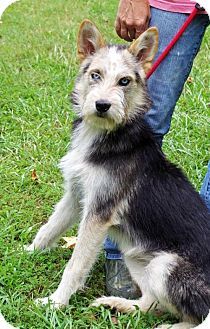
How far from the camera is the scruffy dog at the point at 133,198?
4.15 metres

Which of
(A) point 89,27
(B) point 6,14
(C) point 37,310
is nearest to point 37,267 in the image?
(C) point 37,310

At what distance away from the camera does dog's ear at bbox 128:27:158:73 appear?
165 inches

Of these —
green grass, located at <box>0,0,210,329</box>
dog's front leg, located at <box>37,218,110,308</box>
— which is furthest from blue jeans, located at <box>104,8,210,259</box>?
green grass, located at <box>0,0,210,329</box>

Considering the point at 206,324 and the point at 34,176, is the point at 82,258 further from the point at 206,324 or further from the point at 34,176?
the point at 34,176

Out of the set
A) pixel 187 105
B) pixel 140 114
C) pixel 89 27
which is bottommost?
pixel 187 105

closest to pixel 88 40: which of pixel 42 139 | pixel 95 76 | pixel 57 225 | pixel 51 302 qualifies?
pixel 95 76

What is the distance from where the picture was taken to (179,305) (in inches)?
162

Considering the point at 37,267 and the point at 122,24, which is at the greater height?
the point at 122,24

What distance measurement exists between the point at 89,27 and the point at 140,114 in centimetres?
69

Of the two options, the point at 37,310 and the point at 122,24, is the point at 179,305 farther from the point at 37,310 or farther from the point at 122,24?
the point at 122,24

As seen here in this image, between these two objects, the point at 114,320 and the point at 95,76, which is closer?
the point at 95,76

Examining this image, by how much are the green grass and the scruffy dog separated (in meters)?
0.21

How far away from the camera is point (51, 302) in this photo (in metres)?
4.29

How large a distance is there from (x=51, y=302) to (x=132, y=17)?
2037mm
